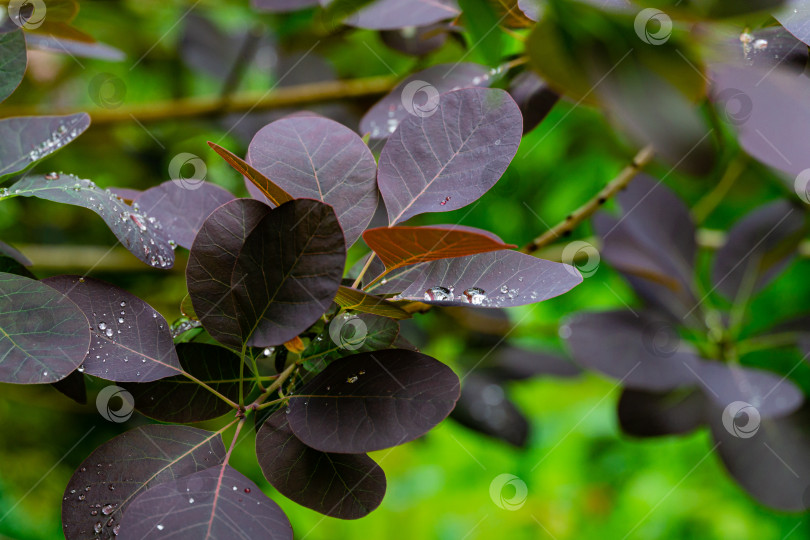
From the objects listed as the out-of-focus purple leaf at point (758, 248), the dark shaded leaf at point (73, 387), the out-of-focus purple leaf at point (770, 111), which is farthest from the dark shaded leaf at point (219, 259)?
the out-of-focus purple leaf at point (758, 248)

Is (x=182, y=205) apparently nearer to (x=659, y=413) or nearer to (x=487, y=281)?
(x=487, y=281)

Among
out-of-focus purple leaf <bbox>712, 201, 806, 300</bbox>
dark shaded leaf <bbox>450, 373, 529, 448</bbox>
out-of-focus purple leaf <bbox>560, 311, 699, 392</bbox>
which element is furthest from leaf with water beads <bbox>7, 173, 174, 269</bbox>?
out-of-focus purple leaf <bbox>712, 201, 806, 300</bbox>

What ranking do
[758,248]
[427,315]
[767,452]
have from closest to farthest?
1. [767,452]
2. [758,248]
3. [427,315]

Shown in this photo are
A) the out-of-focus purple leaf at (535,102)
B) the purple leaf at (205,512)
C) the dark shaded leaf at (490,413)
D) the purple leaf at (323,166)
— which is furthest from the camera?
the dark shaded leaf at (490,413)

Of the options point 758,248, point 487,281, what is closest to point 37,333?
point 487,281

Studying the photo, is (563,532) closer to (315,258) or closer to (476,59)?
(476,59)

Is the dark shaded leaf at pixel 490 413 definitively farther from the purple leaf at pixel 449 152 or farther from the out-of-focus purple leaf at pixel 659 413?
the purple leaf at pixel 449 152
